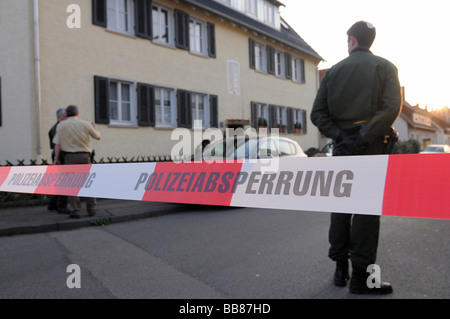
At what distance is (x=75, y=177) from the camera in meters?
3.22

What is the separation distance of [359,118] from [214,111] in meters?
13.5

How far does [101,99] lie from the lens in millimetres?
11789

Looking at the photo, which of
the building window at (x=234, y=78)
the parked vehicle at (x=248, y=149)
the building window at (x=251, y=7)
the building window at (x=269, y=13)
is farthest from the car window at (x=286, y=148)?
the building window at (x=269, y=13)

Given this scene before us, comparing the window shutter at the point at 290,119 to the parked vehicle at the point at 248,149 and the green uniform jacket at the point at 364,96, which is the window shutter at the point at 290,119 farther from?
the green uniform jacket at the point at 364,96

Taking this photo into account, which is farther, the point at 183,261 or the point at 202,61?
the point at 202,61

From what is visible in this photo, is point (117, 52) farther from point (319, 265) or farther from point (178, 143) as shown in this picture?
point (319, 265)

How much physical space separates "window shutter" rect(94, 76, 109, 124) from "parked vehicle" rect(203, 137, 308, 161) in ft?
15.0

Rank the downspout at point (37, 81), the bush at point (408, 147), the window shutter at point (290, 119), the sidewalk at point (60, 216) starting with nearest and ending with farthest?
the sidewalk at point (60, 216) < the downspout at point (37, 81) < the window shutter at point (290, 119) < the bush at point (408, 147)

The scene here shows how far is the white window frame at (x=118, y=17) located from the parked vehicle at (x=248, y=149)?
252 inches

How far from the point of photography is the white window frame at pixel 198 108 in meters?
15.6
